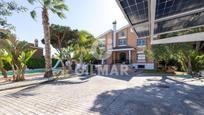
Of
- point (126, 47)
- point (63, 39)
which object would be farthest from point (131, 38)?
point (63, 39)

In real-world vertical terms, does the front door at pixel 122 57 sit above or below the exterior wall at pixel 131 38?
below

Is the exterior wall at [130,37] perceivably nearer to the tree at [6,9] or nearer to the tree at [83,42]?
the tree at [83,42]

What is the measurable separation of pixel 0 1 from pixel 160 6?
8.78 meters

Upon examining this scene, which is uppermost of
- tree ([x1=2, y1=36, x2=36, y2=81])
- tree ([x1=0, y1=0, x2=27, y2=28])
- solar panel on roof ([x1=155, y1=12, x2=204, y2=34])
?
solar panel on roof ([x1=155, y1=12, x2=204, y2=34])

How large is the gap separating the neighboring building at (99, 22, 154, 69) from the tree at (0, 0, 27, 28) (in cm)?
2988

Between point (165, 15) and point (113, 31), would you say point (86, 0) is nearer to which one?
point (165, 15)

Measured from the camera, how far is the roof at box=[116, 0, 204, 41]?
909 cm

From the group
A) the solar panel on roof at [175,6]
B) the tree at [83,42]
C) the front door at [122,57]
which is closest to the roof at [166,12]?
the solar panel on roof at [175,6]

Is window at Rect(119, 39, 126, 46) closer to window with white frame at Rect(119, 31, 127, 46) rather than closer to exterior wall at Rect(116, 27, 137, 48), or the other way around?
window with white frame at Rect(119, 31, 127, 46)

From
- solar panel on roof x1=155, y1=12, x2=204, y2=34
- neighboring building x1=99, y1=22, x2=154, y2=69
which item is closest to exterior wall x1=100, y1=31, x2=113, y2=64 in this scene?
neighboring building x1=99, y1=22, x2=154, y2=69

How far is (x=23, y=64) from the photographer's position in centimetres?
1337

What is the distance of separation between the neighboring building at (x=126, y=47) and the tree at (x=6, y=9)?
98.0 ft

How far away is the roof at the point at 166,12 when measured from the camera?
9.09 meters

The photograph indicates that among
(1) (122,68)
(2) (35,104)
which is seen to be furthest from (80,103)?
(1) (122,68)
